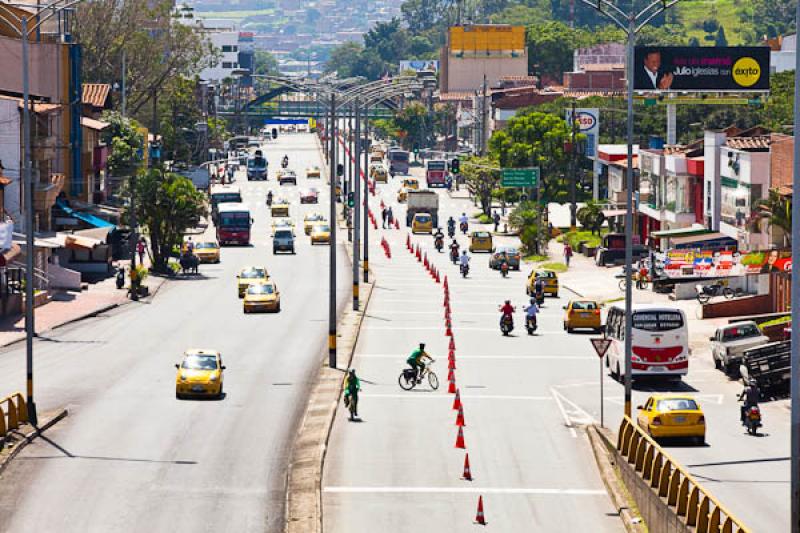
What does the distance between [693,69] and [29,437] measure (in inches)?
3361

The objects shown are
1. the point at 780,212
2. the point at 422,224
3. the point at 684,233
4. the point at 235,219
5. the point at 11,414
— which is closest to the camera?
the point at 11,414

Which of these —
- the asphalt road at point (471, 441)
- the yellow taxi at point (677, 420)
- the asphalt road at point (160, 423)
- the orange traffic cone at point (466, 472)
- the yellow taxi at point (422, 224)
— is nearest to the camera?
the asphalt road at point (160, 423)

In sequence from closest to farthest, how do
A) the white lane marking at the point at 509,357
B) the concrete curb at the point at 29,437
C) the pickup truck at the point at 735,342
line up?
the concrete curb at the point at 29,437
the pickup truck at the point at 735,342
the white lane marking at the point at 509,357

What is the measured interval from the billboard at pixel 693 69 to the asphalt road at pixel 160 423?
45791 mm

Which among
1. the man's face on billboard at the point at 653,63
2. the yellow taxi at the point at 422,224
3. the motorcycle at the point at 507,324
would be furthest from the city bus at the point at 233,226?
the motorcycle at the point at 507,324

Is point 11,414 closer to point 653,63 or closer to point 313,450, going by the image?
point 313,450

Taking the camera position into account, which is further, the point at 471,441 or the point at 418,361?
the point at 418,361

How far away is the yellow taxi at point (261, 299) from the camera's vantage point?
3066 inches

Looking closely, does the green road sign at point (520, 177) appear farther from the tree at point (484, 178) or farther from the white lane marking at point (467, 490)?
the white lane marking at point (467, 490)

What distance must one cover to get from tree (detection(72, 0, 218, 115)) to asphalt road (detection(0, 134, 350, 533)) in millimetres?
76445

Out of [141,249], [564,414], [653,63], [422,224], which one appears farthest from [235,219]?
[564,414]

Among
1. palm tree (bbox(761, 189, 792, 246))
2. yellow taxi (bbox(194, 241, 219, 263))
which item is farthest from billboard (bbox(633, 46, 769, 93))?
palm tree (bbox(761, 189, 792, 246))

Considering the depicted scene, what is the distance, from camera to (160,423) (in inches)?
1804

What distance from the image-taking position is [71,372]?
2205 inches
